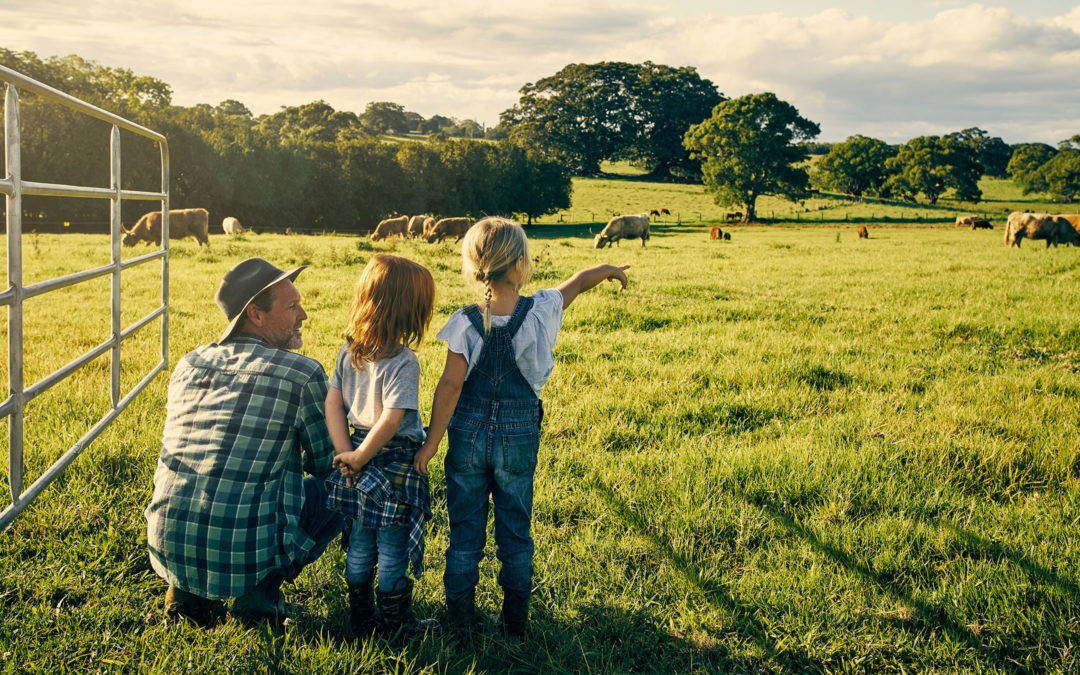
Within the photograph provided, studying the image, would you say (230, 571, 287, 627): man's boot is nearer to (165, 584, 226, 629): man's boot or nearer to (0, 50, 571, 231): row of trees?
(165, 584, 226, 629): man's boot

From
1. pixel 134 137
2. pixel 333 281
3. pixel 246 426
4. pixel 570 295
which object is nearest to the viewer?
pixel 246 426

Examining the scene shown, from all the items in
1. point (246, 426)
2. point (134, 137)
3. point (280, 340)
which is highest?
point (134, 137)

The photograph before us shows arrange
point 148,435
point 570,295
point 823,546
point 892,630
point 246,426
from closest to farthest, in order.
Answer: point 246,426 < point 892,630 < point 570,295 < point 823,546 < point 148,435

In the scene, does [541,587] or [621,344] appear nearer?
[541,587]

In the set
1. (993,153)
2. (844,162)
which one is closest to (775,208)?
(844,162)

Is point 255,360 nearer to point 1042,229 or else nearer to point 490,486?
point 490,486

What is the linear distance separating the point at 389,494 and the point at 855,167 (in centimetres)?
9823

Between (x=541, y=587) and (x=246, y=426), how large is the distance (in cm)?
155

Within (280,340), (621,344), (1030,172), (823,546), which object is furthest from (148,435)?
(1030,172)

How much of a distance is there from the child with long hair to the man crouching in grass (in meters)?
0.22

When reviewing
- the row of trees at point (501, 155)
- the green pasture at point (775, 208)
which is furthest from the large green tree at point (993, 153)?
the green pasture at point (775, 208)

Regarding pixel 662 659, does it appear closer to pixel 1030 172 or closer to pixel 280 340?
pixel 280 340

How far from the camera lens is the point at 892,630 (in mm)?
3111

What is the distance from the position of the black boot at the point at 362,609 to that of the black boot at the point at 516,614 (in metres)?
0.56
